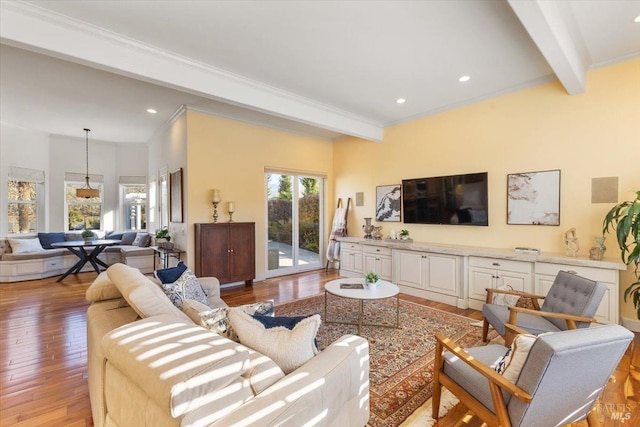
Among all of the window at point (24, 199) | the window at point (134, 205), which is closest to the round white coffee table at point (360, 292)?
the window at point (134, 205)

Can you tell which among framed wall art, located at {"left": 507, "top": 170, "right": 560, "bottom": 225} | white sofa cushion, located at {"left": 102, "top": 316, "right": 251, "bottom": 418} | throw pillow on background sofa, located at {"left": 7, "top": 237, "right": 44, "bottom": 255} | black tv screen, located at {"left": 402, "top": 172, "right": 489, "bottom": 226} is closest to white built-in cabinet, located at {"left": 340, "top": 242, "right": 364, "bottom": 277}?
black tv screen, located at {"left": 402, "top": 172, "right": 489, "bottom": 226}

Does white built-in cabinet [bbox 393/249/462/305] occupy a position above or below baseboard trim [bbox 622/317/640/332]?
above

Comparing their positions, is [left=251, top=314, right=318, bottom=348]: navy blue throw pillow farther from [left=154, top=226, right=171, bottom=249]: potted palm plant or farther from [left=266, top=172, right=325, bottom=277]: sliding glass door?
[left=154, top=226, right=171, bottom=249]: potted palm plant

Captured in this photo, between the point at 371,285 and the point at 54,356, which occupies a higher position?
the point at 371,285

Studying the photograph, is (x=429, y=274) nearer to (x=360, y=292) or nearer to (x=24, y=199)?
(x=360, y=292)

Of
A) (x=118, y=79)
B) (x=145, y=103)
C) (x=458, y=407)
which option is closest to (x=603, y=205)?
(x=458, y=407)

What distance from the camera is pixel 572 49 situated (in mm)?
2891

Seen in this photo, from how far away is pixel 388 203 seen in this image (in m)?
5.61

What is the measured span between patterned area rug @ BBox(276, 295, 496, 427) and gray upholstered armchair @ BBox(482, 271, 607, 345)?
511 millimetres

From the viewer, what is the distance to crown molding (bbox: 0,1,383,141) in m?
2.34

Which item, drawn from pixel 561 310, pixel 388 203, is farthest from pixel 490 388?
pixel 388 203

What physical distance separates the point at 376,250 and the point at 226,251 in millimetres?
2660

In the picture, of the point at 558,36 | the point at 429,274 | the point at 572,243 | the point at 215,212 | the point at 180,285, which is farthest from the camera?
the point at 215,212

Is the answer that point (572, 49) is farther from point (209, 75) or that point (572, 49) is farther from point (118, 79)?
point (118, 79)
